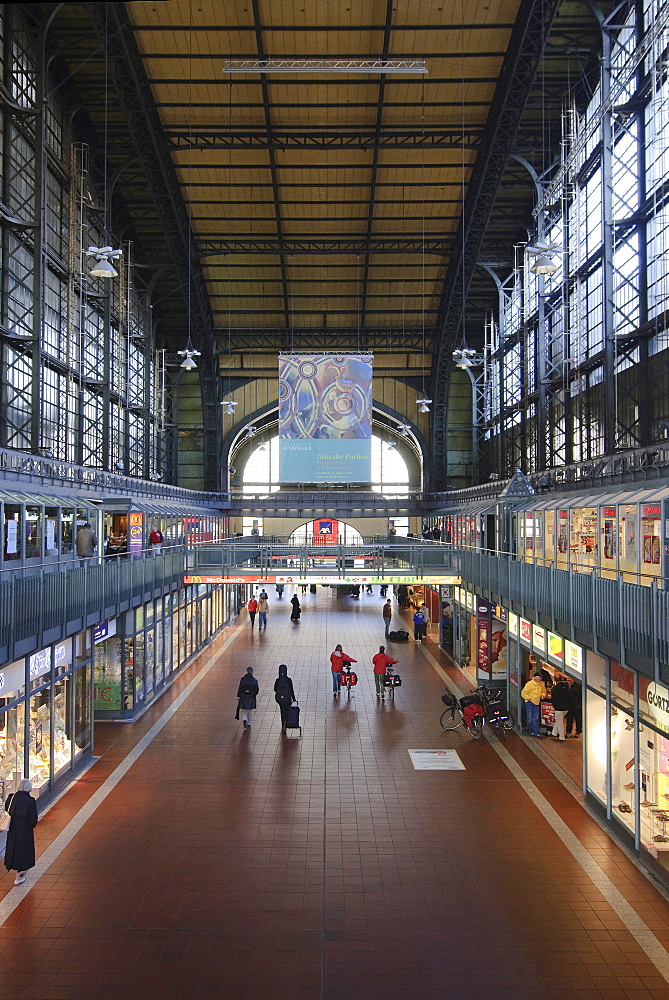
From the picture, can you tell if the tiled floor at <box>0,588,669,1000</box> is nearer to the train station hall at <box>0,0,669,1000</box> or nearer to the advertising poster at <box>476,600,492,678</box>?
the train station hall at <box>0,0,669,1000</box>

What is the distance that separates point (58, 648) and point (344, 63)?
→ 22.3 meters

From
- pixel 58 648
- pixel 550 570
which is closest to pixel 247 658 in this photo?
pixel 58 648

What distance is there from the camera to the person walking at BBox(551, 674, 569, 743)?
586 inches

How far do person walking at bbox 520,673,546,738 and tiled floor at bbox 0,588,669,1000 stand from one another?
1.29m

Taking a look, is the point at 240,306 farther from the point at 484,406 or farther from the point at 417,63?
the point at 417,63

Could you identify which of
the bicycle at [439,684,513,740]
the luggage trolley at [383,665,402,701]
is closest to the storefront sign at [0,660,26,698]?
the bicycle at [439,684,513,740]

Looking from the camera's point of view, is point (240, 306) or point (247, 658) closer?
point (247, 658)

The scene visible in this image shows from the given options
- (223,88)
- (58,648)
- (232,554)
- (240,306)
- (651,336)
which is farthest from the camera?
(240,306)

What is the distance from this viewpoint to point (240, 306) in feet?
136

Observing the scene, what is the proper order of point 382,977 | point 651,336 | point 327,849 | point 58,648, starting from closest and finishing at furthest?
point 382,977
point 327,849
point 58,648
point 651,336

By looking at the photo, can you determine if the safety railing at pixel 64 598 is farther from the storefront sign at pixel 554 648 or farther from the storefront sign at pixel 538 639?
the storefront sign at pixel 538 639

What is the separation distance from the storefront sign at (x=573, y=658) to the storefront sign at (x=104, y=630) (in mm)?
8981

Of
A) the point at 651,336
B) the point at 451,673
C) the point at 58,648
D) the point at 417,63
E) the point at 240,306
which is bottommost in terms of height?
the point at 451,673

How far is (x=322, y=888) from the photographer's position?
347 inches
